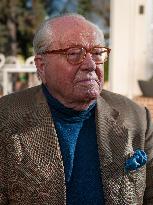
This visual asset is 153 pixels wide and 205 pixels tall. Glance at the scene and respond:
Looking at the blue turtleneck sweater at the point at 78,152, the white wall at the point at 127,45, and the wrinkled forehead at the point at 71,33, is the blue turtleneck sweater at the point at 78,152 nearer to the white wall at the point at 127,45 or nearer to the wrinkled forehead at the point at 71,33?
the wrinkled forehead at the point at 71,33

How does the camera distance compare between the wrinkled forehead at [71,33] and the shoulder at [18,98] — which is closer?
the wrinkled forehead at [71,33]

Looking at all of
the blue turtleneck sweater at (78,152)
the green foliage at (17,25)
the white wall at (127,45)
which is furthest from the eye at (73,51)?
the green foliage at (17,25)

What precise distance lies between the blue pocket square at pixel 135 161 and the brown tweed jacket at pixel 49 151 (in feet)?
0.05

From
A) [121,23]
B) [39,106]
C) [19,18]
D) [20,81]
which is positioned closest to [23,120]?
[39,106]

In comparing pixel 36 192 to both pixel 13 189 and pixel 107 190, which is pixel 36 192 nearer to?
pixel 13 189

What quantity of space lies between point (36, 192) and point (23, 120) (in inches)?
8.2

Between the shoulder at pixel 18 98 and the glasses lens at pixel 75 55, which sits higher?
the glasses lens at pixel 75 55

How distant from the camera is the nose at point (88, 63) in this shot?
1262 millimetres

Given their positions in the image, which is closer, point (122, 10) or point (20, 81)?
point (122, 10)

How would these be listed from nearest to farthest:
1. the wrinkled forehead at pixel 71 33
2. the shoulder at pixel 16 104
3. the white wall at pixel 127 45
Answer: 1. the wrinkled forehead at pixel 71 33
2. the shoulder at pixel 16 104
3. the white wall at pixel 127 45

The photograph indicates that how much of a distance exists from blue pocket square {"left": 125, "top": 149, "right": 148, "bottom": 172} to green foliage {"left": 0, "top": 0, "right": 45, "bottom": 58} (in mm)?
5330

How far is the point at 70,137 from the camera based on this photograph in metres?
1.35

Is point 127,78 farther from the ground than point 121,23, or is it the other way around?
point 121,23

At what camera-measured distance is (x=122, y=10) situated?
4406 mm
